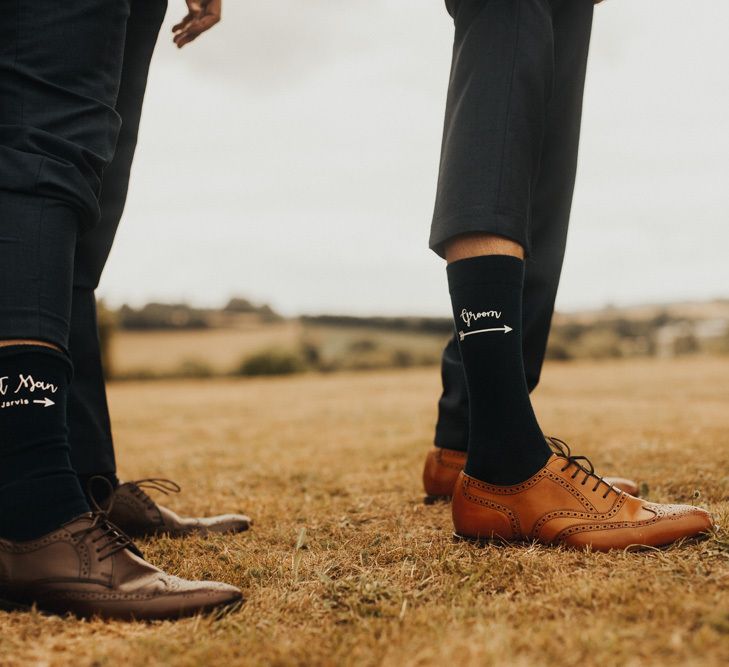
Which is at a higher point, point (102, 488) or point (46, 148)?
point (46, 148)

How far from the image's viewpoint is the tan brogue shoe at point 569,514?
1.47 metres

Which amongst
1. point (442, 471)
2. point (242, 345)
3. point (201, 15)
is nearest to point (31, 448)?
point (442, 471)

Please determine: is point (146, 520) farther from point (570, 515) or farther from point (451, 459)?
point (570, 515)

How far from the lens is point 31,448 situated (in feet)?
4.07

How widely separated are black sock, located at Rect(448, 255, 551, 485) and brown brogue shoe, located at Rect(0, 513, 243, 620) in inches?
25.7

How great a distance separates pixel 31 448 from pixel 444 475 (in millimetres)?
1255

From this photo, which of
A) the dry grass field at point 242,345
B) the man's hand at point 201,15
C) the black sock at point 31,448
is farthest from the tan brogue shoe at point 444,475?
the dry grass field at point 242,345

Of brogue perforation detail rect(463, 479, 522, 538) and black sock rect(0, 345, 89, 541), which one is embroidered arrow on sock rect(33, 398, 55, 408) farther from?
brogue perforation detail rect(463, 479, 522, 538)

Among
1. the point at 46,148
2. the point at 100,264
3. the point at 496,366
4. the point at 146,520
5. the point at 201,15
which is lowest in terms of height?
the point at 146,520

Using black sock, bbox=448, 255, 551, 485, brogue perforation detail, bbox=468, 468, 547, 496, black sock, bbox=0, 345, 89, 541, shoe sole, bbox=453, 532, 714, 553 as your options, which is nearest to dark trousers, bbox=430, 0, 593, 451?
black sock, bbox=448, 255, 551, 485

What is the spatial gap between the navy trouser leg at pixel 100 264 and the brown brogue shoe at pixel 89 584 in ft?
1.83

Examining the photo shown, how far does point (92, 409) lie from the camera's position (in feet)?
6.06

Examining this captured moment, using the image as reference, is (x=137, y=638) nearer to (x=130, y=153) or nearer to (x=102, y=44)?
(x=102, y=44)

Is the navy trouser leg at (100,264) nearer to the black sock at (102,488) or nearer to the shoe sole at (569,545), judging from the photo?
the black sock at (102,488)
